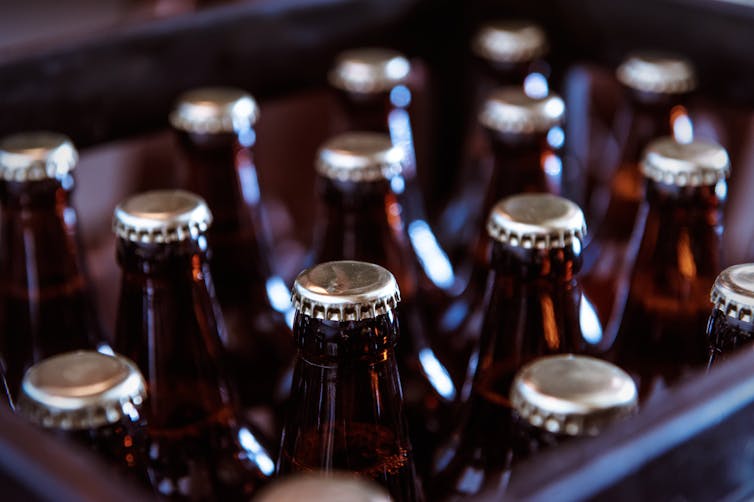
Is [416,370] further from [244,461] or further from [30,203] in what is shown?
[30,203]

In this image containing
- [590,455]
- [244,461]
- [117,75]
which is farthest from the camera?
[117,75]

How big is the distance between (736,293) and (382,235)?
0.21 m

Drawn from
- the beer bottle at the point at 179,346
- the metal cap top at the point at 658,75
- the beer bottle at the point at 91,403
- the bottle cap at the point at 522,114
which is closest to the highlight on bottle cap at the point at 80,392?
the beer bottle at the point at 91,403

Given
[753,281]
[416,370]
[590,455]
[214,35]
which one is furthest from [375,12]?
[590,455]

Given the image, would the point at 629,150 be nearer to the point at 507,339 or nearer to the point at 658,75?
the point at 658,75

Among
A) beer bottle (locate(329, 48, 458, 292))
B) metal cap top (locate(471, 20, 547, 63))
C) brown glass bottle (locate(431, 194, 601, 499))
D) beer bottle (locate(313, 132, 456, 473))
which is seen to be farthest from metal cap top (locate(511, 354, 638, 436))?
metal cap top (locate(471, 20, 547, 63))

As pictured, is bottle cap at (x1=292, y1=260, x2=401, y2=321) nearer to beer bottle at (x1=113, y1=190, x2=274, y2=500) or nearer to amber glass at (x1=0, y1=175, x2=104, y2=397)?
beer bottle at (x1=113, y1=190, x2=274, y2=500)

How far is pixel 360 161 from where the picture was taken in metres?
0.53

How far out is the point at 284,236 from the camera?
837mm

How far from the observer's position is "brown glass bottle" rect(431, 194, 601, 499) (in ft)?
1.49

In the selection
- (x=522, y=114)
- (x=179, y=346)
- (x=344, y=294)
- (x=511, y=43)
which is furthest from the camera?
(x=511, y=43)

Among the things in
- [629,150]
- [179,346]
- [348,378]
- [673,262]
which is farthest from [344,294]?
[629,150]

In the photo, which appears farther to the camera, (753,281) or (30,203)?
(30,203)

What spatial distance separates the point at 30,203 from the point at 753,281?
1.22 ft
